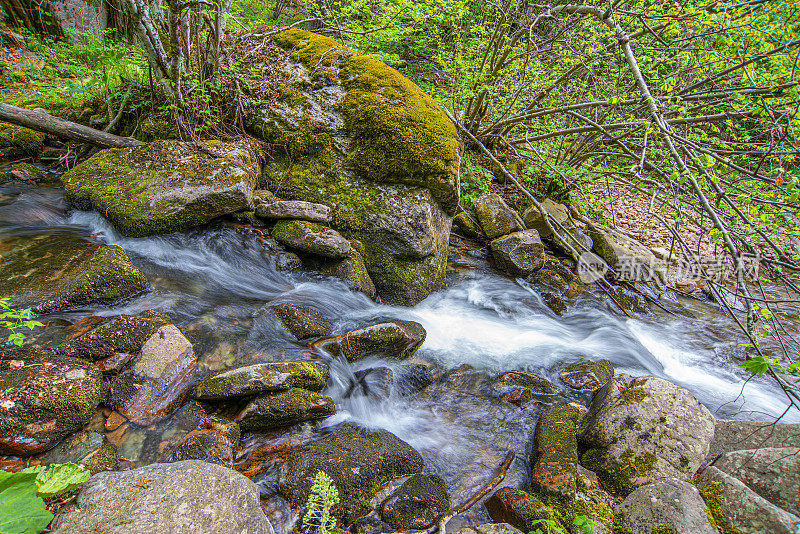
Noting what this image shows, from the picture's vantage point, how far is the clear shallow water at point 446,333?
138 inches

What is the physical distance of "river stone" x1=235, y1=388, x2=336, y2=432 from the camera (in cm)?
292

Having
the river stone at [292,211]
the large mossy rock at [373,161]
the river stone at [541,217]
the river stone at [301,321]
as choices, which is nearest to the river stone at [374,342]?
the river stone at [301,321]

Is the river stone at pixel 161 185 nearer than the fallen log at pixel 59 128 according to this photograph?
Yes

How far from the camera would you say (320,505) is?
2.46 m

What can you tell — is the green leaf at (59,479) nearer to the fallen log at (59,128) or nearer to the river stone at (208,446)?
the river stone at (208,446)

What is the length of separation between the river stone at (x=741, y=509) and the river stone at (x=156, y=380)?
393 cm

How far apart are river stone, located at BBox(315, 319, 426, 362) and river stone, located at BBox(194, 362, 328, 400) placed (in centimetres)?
59

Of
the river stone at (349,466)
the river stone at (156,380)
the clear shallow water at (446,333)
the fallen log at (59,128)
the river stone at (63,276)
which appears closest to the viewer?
the river stone at (349,466)

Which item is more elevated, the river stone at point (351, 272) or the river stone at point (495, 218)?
the river stone at point (495, 218)

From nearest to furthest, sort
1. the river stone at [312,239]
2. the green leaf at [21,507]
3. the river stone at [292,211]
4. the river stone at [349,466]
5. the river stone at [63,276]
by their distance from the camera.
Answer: the green leaf at [21,507], the river stone at [349,466], the river stone at [63,276], the river stone at [312,239], the river stone at [292,211]

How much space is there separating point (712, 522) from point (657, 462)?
2.03 feet

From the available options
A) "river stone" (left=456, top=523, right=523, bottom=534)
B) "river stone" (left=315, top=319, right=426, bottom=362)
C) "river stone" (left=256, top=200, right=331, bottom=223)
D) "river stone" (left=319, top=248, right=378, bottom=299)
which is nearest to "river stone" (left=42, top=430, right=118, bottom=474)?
"river stone" (left=315, top=319, right=426, bottom=362)

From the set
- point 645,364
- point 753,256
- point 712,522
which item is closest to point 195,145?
point 753,256

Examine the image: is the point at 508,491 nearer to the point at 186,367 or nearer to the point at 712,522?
the point at 712,522
